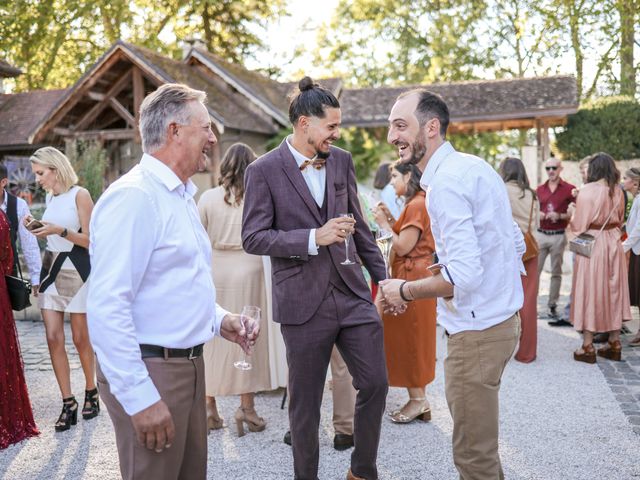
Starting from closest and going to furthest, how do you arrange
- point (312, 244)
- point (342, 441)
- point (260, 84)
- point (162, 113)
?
1. point (162, 113)
2. point (312, 244)
3. point (342, 441)
4. point (260, 84)

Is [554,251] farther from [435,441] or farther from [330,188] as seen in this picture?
[330,188]

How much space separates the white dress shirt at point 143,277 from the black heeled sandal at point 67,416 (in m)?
3.42

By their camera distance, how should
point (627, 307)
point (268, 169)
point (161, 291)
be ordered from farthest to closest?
1. point (627, 307)
2. point (268, 169)
3. point (161, 291)

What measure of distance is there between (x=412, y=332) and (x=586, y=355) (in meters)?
2.96

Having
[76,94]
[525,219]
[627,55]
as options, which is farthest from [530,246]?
[627,55]

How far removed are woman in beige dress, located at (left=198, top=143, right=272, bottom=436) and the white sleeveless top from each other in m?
1.04

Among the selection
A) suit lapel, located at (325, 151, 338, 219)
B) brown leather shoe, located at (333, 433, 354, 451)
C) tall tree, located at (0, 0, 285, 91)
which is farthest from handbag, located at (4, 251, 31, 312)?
tall tree, located at (0, 0, 285, 91)

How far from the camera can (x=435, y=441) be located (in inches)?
198

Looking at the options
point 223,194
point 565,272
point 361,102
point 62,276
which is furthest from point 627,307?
point 361,102

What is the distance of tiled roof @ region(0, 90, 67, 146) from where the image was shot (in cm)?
2392

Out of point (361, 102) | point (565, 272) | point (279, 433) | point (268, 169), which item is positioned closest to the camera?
point (268, 169)

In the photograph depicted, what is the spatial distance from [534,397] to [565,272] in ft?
32.9

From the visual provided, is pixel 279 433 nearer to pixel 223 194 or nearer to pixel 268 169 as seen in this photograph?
pixel 223 194

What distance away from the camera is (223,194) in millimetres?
5488
